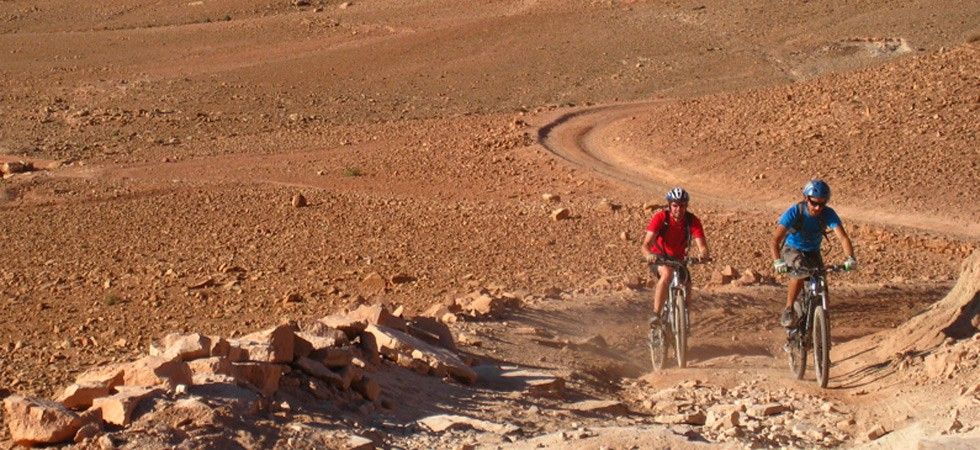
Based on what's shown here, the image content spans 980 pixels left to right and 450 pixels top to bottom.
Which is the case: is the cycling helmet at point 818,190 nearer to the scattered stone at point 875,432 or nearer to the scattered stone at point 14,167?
the scattered stone at point 875,432

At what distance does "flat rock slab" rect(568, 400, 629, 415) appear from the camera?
1034cm

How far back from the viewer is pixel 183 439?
829 centimetres

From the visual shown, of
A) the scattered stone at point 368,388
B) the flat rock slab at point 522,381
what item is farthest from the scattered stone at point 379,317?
the scattered stone at point 368,388

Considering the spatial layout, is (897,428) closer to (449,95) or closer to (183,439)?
(183,439)

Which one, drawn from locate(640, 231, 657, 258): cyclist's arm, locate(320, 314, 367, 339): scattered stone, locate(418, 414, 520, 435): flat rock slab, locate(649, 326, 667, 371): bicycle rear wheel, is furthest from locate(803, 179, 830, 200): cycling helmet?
locate(320, 314, 367, 339): scattered stone

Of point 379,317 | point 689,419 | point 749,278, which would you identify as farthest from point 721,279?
point 689,419

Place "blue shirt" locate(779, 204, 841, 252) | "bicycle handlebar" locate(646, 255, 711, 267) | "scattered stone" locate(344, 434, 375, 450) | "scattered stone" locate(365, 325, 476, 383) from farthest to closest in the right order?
"bicycle handlebar" locate(646, 255, 711, 267) < "blue shirt" locate(779, 204, 841, 252) < "scattered stone" locate(365, 325, 476, 383) < "scattered stone" locate(344, 434, 375, 450)

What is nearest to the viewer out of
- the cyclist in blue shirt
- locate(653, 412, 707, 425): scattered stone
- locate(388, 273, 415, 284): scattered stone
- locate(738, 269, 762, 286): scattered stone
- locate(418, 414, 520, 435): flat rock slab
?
locate(418, 414, 520, 435): flat rock slab

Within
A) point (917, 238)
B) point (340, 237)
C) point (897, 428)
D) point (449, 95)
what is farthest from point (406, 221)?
point (449, 95)

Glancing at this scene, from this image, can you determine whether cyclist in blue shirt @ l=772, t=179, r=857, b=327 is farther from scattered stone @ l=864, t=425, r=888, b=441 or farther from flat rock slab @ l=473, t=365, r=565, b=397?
flat rock slab @ l=473, t=365, r=565, b=397

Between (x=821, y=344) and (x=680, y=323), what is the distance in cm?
124

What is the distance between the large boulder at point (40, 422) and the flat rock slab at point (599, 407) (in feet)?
11.6

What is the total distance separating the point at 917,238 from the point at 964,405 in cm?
1054

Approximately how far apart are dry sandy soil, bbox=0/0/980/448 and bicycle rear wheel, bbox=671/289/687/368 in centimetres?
16
